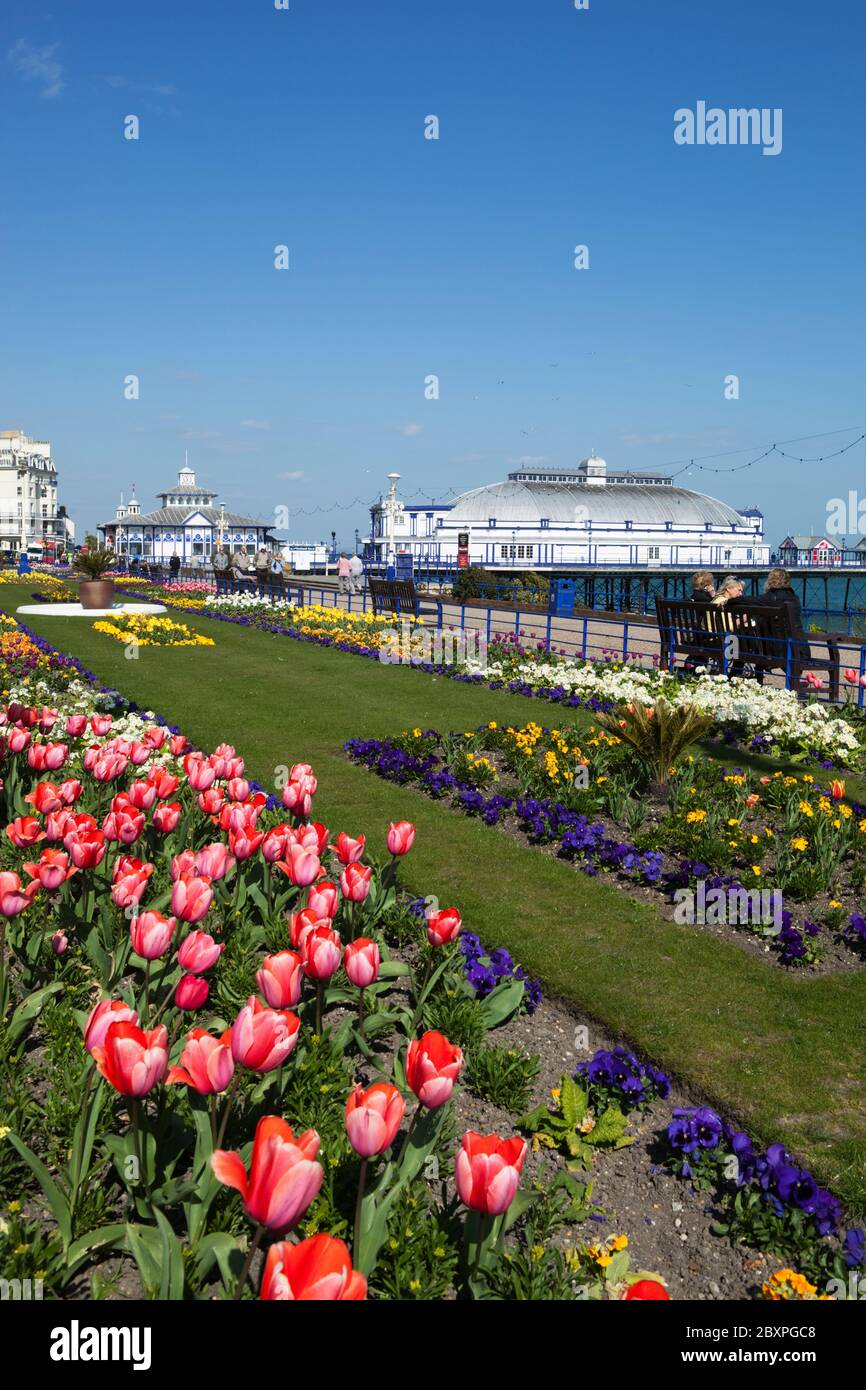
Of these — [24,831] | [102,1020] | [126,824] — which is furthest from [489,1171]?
[24,831]

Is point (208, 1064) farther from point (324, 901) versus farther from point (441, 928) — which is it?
point (441, 928)

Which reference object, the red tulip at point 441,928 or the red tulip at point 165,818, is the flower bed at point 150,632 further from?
the red tulip at point 441,928

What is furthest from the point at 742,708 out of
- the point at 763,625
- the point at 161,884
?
the point at 161,884

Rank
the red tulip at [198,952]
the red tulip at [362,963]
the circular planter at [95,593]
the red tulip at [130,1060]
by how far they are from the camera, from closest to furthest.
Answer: the red tulip at [130,1060], the red tulip at [198,952], the red tulip at [362,963], the circular planter at [95,593]

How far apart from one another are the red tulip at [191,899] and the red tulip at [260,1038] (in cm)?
→ 119

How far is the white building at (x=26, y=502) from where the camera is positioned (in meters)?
141

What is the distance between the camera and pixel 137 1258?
2.76m

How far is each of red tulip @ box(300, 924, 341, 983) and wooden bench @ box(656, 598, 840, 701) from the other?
9792 millimetres

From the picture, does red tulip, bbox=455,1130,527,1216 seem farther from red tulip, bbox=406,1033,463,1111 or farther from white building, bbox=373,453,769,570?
white building, bbox=373,453,769,570

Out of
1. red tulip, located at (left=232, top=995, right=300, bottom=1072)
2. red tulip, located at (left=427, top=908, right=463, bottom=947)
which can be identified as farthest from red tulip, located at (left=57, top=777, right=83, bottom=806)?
red tulip, located at (left=232, top=995, right=300, bottom=1072)

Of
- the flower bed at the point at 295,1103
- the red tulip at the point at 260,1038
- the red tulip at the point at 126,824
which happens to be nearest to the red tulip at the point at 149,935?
the flower bed at the point at 295,1103

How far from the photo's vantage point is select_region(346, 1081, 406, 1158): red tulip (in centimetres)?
241

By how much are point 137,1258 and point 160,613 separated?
84.9 feet
